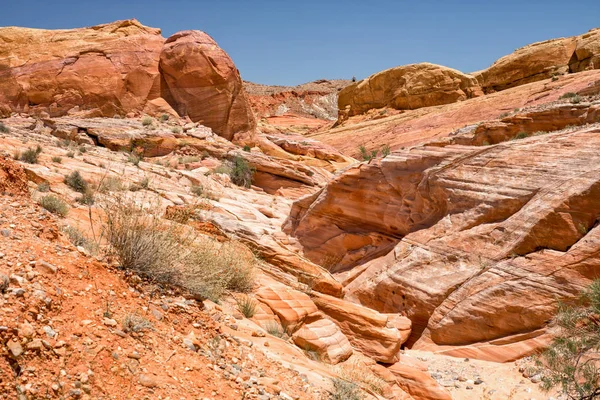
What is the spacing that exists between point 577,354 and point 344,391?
4079 mm

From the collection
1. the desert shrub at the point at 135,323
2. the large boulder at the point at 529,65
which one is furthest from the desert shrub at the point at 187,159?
the large boulder at the point at 529,65

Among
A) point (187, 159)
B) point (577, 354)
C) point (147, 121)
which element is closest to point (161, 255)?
point (577, 354)

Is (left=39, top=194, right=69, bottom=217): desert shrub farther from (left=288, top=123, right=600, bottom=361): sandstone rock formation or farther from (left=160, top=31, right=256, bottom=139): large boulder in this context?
(left=160, top=31, right=256, bottom=139): large boulder

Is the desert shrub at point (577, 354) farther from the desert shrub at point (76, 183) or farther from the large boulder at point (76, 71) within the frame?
the large boulder at point (76, 71)

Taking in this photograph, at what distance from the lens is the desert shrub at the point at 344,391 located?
4016 millimetres

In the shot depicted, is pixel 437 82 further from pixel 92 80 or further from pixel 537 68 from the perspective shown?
pixel 92 80

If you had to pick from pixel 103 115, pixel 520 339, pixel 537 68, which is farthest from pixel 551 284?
pixel 537 68

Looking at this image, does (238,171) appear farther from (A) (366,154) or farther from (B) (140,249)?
(B) (140,249)

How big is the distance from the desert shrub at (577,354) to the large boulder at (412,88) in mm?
37872

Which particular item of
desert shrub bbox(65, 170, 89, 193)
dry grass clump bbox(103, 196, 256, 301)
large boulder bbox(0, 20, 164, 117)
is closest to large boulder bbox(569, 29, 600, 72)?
large boulder bbox(0, 20, 164, 117)

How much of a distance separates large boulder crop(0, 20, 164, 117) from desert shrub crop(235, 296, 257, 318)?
20627 mm

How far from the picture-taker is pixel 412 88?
144ft

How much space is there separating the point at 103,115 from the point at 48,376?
2304cm

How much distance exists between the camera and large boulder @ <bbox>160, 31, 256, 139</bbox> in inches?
986
